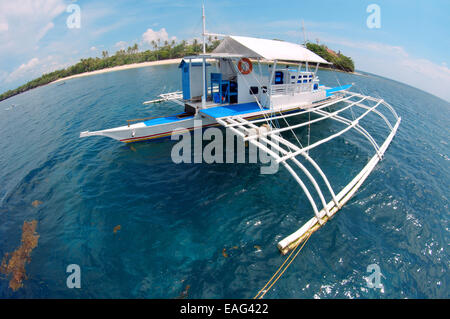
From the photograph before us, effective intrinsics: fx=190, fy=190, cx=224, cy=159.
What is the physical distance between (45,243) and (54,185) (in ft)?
16.4

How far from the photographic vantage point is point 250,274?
7.05 metres

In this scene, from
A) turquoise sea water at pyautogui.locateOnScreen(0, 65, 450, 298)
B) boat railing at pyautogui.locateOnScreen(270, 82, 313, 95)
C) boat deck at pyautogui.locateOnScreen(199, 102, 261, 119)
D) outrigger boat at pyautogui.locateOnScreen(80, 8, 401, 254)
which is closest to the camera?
turquoise sea water at pyautogui.locateOnScreen(0, 65, 450, 298)

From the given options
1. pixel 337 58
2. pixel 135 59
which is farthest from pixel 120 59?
pixel 337 58

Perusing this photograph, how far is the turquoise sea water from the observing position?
22.8ft

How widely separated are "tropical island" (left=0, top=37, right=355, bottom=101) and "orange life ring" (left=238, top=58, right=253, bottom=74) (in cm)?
6846

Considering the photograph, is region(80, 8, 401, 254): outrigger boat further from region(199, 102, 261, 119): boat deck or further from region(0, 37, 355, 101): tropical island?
region(0, 37, 355, 101): tropical island

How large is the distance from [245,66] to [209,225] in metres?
12.8

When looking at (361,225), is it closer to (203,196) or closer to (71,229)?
(203,196)

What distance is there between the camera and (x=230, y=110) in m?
14.8

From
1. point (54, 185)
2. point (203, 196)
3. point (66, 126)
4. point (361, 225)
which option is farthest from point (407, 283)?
point (66, 126)

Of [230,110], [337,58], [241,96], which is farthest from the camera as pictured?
[337,58]

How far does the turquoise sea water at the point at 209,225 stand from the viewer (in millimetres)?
6949

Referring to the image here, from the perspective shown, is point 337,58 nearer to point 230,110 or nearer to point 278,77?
point 278,77
